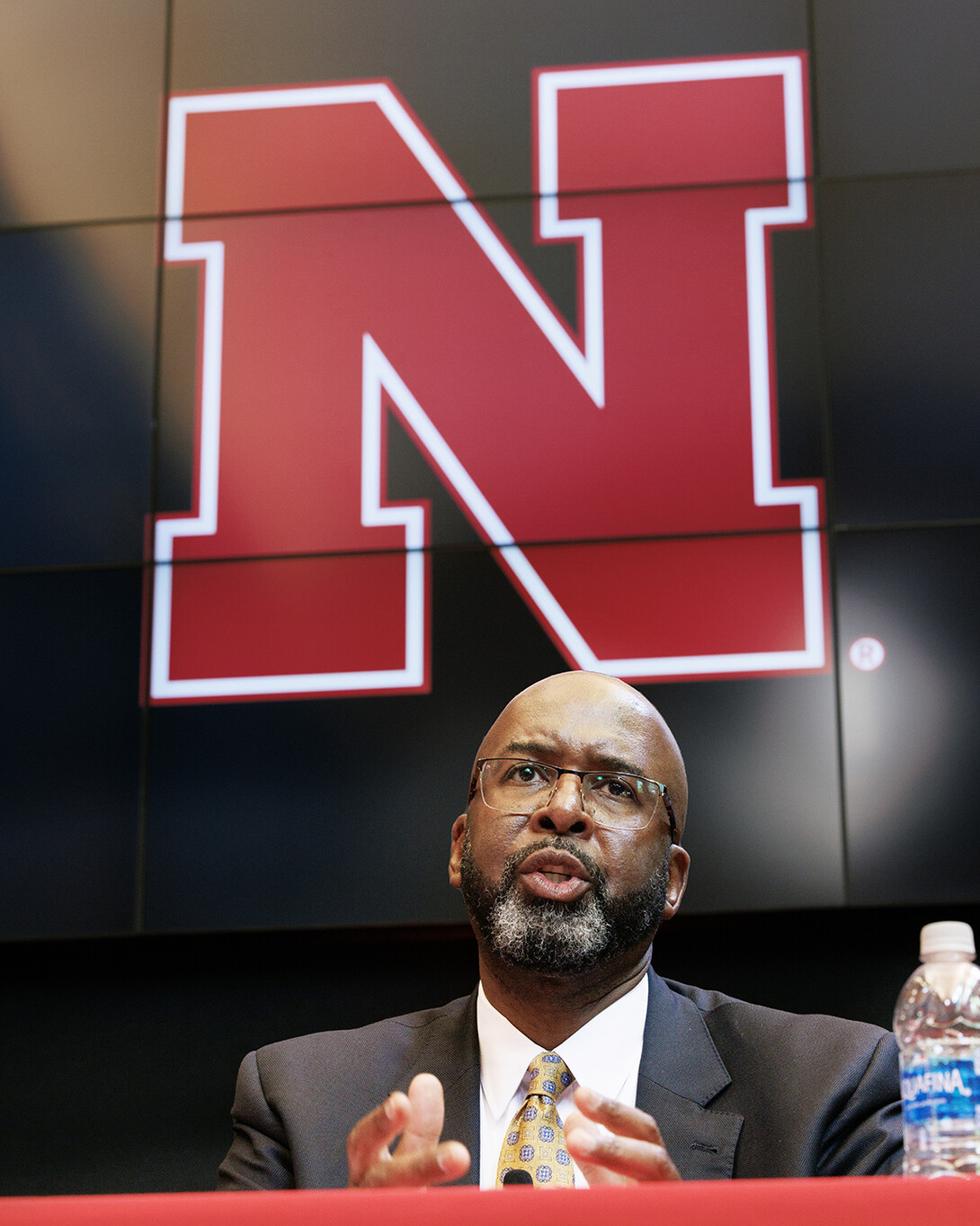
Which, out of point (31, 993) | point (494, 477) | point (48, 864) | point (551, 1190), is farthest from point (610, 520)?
point (551, 1190)

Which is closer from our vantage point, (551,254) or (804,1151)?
(804,1151)

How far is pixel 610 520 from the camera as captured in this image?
3.63 m

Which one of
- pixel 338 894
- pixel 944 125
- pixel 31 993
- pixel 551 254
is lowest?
pixel 31 993

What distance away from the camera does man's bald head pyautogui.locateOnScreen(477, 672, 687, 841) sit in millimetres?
2080

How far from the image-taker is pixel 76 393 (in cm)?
382

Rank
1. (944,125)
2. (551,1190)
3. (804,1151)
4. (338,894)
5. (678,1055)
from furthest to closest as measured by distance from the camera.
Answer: (944,125) < (338,894) < (678,1055) < (804,1151) < (551,1190)

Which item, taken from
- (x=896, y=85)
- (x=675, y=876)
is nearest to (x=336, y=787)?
(x=675, y=876)

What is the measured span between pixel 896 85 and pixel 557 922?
2.73 m

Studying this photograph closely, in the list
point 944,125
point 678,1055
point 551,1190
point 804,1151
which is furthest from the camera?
point 944,125

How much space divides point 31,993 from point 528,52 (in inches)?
108

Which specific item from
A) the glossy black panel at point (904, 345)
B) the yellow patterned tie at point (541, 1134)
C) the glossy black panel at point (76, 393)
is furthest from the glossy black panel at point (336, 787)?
the yellow patterned tie at point (541, 1134)

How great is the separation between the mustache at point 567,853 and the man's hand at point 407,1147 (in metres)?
0.69

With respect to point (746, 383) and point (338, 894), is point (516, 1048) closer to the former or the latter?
point (338, 894)

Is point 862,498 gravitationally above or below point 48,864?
above
